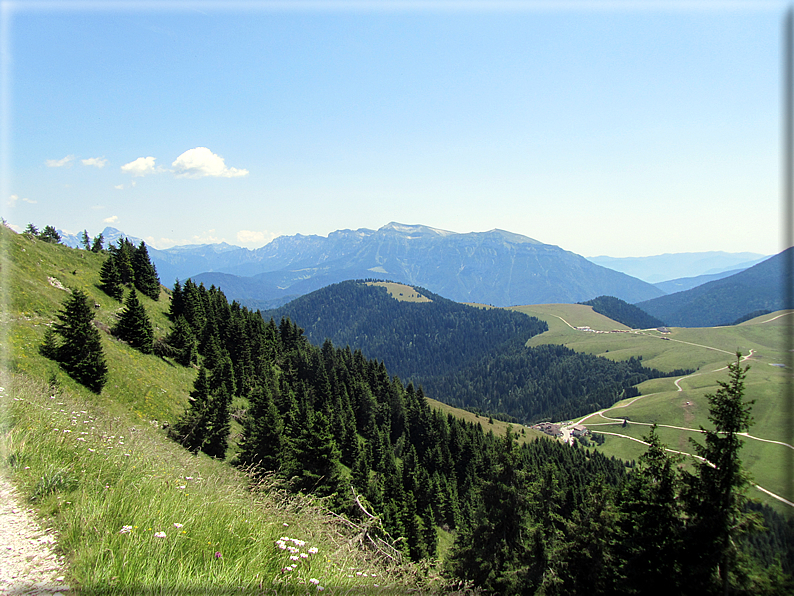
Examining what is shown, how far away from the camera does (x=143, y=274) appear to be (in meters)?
54.2

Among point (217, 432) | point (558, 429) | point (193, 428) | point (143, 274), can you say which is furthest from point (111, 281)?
point (558, 429)

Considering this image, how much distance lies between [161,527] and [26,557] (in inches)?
49.3

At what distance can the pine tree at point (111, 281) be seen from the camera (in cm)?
4694

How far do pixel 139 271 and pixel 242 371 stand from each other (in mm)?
22061

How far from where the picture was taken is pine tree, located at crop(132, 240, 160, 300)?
54.0 meters

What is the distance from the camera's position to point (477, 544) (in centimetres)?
2134

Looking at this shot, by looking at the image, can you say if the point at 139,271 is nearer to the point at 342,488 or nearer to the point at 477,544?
the point at 342,488

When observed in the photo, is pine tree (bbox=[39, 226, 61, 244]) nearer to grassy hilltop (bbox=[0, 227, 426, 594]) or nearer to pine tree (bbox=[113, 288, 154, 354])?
pine tree (bbox=[113, 288, 154, 354])

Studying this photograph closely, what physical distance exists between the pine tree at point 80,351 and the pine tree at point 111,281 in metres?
23.1

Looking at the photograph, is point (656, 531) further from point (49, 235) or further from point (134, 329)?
point (49, 235)

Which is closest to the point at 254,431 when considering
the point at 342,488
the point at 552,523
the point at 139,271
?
the point at 342,488

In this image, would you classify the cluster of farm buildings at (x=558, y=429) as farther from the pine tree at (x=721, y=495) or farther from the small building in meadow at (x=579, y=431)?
the pine tree at (x=721, y=495)

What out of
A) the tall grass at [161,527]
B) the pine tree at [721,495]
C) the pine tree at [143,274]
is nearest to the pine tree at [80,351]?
the tall grass at [161,527]

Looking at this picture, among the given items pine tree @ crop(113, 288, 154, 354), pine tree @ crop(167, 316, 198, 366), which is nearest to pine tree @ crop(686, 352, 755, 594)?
pine tree @ crop(113, 288, 154, 354)
